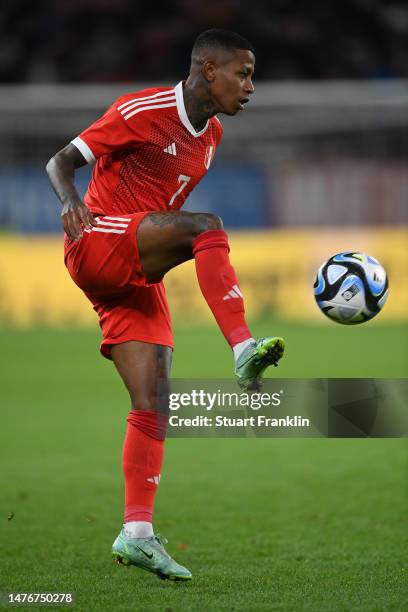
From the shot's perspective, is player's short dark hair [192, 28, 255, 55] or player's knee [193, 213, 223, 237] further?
player's short dark hair [192, 28, 255, 55]

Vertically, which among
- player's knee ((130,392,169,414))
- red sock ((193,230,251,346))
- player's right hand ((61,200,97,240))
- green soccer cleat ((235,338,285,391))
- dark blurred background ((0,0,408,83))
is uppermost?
dark blurred background ((0,0,408,83))

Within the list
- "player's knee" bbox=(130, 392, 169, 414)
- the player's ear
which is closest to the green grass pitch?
"player's knee" bbox=(130, 392, 169, 414)

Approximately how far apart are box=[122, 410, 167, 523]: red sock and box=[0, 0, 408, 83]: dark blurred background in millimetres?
16299

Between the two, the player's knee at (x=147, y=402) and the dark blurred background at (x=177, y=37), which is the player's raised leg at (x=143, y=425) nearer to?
the player's knee at (x=147, y=402)

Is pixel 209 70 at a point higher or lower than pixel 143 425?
higher

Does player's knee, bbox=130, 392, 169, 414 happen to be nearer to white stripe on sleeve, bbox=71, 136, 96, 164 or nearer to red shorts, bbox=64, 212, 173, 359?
red shorts, bbox=64, 212, 173, 359

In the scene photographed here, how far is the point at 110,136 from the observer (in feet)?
14.5

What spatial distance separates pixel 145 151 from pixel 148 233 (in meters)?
0.48

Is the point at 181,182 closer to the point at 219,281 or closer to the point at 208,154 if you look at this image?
the point at 208,154

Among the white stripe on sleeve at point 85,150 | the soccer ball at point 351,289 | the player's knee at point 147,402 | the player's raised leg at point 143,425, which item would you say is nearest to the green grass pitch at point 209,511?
the player's raised leg at point 143,425

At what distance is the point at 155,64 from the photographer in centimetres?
2100

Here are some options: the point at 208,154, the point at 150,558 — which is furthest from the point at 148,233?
the point at 150,558

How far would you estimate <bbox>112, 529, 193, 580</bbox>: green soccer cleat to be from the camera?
4.45m

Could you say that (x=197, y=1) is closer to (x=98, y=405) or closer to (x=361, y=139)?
(x=361, y=139)
